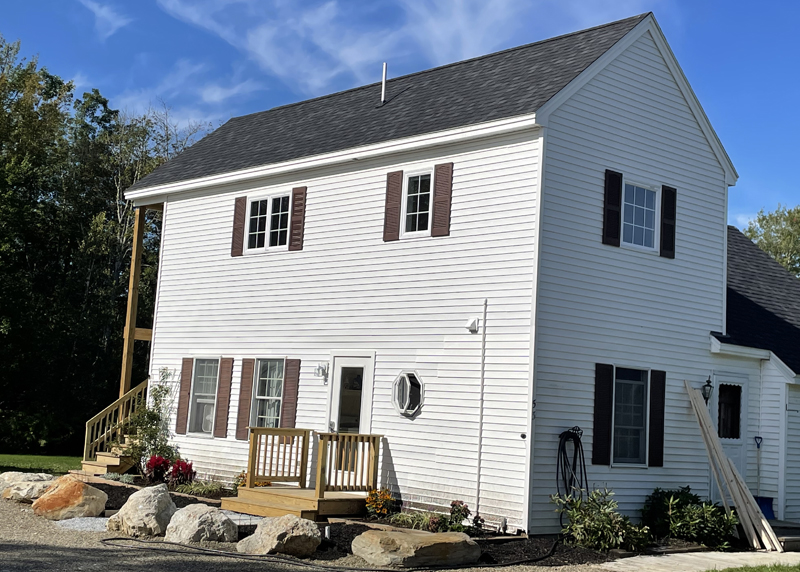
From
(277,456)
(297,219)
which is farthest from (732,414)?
(297,219)

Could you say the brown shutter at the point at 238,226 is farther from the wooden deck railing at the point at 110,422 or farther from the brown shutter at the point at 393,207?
the brown shutter at the point at 393,207

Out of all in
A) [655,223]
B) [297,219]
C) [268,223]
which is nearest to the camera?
[655,223]

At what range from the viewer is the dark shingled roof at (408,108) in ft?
44.1

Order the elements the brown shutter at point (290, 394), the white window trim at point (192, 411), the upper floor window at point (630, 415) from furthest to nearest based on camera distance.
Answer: the white window trim at point (192, 411) < the brown shutter at point (290, 394) < the upper floor window at point (630, 415)

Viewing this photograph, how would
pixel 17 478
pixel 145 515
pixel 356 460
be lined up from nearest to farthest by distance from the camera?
pixel 145 515 → pixel 356 460 → pixel 17 478

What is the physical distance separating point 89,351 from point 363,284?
57.7 ft

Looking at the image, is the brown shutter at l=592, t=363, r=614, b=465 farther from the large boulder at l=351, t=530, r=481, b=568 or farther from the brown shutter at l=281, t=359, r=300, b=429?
the brown shutter at l=281, t=359, r=300, b=429

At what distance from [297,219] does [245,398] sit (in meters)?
3.40

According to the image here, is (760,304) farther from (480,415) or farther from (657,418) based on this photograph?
(480,415)

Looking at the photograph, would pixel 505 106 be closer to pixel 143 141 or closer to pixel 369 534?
pixel 369 534

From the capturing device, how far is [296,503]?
12531mm

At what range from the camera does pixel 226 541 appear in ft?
34.7

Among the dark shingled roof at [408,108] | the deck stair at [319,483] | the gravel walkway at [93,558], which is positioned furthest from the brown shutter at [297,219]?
the gravel walkway at [93,558]

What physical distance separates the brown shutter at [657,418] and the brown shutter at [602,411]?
3.10 ft
